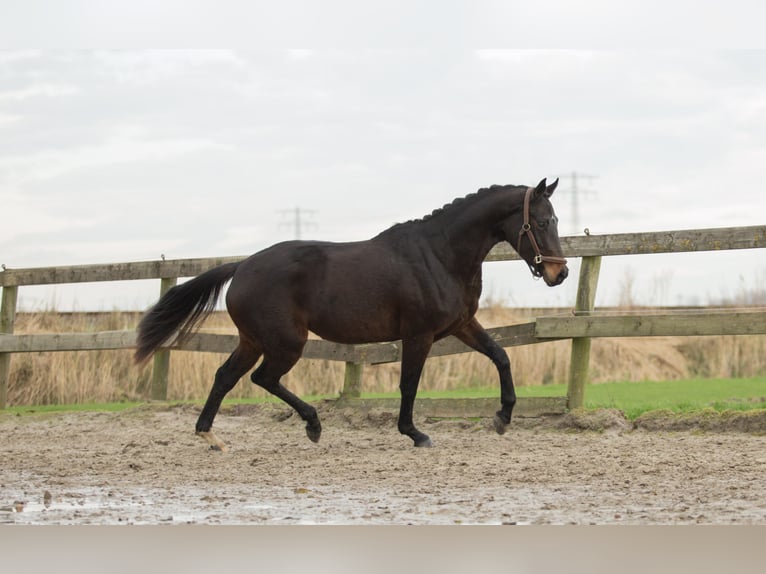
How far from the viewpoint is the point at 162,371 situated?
967 centimetres

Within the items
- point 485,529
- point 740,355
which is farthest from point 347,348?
point 740,355

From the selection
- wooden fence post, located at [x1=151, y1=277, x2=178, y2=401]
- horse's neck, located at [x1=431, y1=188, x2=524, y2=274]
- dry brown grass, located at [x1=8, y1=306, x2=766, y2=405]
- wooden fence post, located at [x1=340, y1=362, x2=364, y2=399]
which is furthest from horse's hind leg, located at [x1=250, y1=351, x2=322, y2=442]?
dry brown grass, located at [x1=8, y1=306, x2=766, y2=405]

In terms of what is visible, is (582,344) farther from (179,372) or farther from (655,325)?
(179,372)

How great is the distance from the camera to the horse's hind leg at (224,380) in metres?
6.89

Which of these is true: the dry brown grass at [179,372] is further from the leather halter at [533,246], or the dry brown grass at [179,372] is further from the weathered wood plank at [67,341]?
the leather halter at [533,246]

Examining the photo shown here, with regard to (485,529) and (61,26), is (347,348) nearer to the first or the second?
(61,26)

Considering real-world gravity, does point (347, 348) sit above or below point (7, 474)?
above

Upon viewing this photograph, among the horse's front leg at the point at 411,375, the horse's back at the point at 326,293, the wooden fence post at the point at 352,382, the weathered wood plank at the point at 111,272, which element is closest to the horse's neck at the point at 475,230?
the horse's back at the point at 326,293

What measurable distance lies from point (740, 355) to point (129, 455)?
31.5 feet

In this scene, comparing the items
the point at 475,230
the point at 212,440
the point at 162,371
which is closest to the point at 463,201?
the point at 475,230

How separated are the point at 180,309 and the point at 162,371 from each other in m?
2.47

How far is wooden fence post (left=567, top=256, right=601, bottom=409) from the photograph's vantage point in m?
7.66

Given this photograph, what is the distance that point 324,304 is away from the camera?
6.82m

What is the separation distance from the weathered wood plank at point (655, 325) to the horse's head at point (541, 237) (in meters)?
1.05
